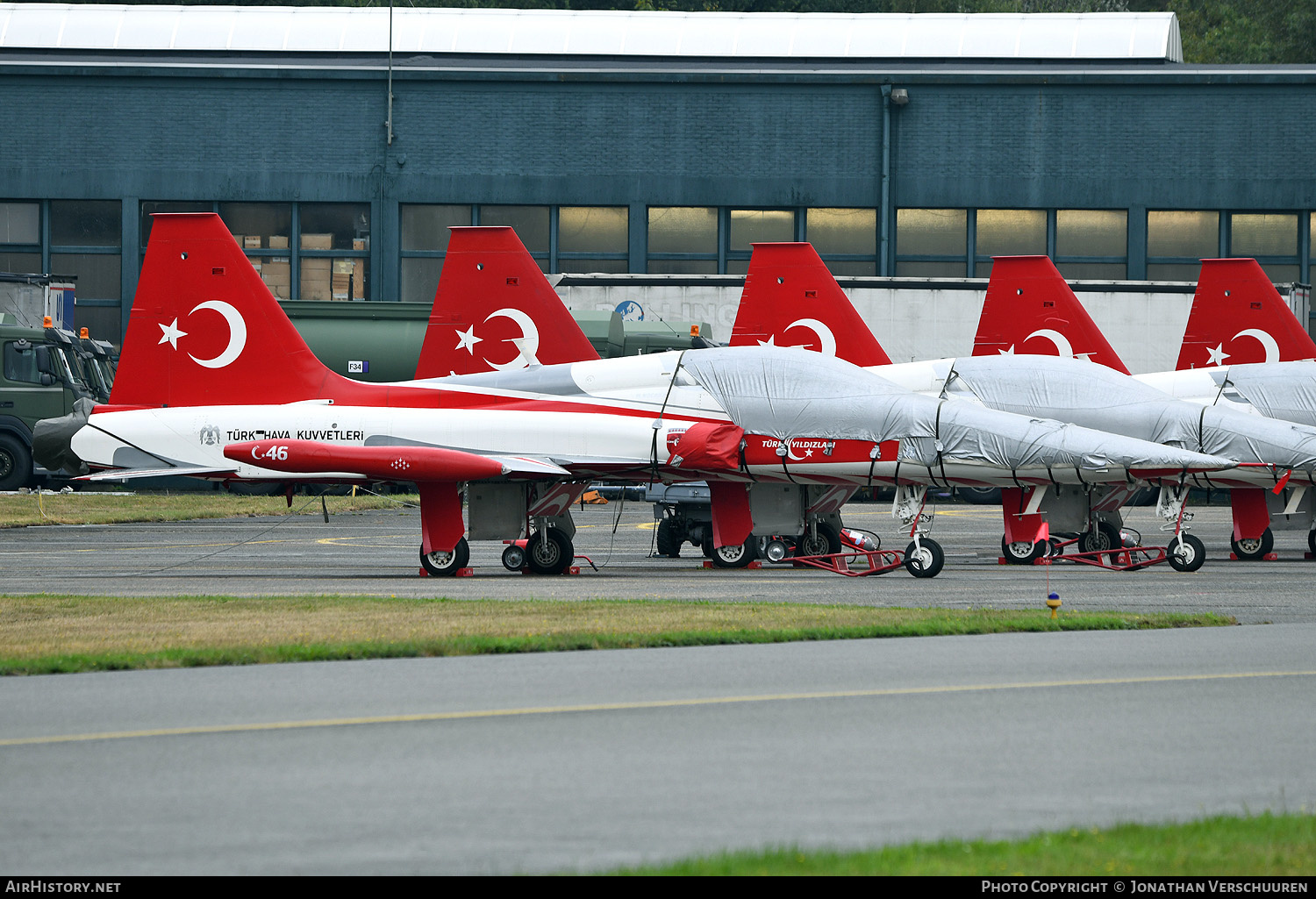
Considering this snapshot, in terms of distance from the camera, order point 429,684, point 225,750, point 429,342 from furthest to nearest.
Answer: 1. point 429,342
2. point 429,684
3. point 225,750

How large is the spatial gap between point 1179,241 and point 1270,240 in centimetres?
248

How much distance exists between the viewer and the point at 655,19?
4678cm

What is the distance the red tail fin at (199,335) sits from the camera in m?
19.8

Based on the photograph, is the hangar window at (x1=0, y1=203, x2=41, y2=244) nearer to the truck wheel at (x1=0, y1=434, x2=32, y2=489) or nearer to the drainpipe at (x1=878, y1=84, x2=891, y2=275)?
the truck wheel at (x1=0, y1=434, x2=32, y2=489)

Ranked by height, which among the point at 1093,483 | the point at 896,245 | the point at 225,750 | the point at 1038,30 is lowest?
the point at 225,750

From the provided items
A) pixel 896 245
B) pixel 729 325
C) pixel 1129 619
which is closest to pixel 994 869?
pixel 1129 619

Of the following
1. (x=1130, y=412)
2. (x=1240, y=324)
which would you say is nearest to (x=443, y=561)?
(x=1130, y=412)

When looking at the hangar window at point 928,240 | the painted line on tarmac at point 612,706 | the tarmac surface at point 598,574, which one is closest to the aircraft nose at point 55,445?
the tarmac surface at point 598,574

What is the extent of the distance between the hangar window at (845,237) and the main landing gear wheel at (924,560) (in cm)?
2558

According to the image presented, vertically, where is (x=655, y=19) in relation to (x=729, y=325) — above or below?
above

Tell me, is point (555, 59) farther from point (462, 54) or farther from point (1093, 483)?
point (1093, 483)

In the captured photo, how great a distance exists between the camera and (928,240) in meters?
42.8

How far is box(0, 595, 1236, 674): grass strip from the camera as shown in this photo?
35.2 ft

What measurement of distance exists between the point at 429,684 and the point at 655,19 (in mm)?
40083
